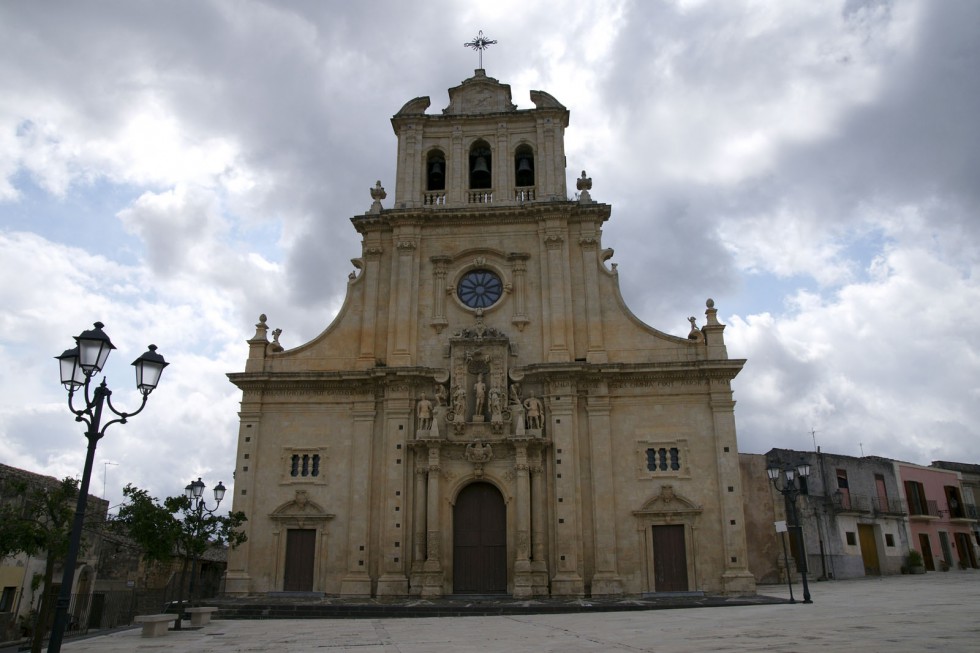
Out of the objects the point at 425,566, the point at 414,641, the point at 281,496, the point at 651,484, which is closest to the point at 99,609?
the point at 281,496

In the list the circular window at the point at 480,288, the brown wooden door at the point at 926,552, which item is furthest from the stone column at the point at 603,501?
the brown wooden door at the point at 926,552

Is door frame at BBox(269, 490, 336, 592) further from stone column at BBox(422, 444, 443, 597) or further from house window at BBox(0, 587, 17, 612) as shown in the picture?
house window at BBox(0, 587, 17, 612)

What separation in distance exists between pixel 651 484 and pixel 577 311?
6.55 m

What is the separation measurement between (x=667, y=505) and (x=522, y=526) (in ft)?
15.6

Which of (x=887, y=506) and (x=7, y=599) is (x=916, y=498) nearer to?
(x=887, y=506)

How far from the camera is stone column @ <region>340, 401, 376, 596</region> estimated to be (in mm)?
23531

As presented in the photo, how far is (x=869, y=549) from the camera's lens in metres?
37.5

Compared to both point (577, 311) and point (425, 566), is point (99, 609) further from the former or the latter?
point (577, 311)

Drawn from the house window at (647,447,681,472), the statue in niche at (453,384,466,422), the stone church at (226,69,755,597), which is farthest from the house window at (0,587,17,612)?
the house window at (647,447,681,472)

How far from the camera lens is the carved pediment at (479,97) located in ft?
99.1

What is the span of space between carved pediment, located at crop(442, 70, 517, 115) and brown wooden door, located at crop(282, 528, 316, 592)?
17.3m

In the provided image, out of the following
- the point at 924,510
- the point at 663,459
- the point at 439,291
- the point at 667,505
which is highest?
the point at 439,291

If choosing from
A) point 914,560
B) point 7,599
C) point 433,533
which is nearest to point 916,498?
point 914,560

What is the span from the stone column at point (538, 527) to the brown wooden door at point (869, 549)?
21.8 meters
